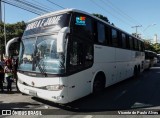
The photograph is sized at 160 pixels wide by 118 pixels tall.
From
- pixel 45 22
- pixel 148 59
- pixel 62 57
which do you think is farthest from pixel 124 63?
pixel 148 59

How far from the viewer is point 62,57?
755cm

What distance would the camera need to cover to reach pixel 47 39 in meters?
8.04

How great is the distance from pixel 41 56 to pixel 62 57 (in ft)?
2.95

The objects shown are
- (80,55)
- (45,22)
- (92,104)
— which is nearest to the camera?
(80,55)

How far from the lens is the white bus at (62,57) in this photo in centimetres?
754

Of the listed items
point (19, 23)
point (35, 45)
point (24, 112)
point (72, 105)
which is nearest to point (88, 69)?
point (72, 105)

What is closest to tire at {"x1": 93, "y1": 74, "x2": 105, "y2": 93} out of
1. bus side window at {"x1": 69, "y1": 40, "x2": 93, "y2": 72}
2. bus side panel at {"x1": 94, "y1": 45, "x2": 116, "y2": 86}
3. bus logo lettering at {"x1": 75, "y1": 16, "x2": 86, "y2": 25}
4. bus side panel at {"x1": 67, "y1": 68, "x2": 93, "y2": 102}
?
bus side panel at {"x1": 94, "y1": 45, "x2": 116, "y2": 86}

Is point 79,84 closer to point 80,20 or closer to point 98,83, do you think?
point 98,83

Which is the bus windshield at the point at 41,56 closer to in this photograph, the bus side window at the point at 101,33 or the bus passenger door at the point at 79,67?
the bus passenger door at the point at 79,67

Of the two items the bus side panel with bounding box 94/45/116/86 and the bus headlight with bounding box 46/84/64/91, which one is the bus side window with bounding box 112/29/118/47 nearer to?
the bus side panel with bounding box 94/45/116/86

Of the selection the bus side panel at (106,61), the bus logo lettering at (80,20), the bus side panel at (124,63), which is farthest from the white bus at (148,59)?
the bus logo lettering at (80,20)

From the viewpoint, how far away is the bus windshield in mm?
7637

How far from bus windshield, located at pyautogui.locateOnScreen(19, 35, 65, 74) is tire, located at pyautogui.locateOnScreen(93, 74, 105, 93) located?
2.37m

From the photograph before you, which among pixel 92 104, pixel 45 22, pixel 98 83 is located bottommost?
pixel 92 104
